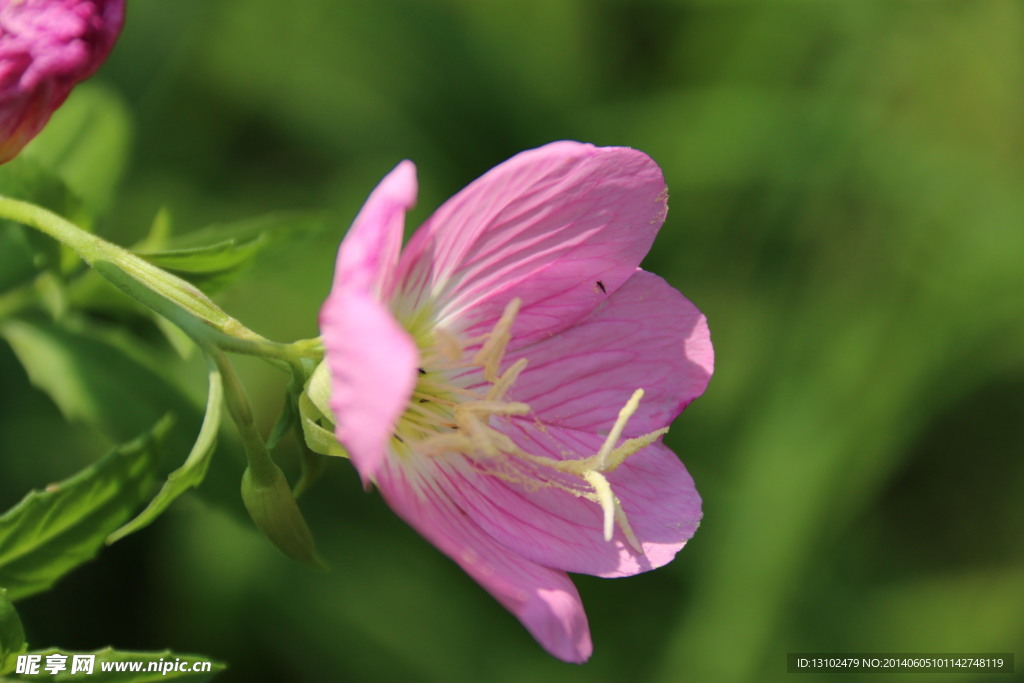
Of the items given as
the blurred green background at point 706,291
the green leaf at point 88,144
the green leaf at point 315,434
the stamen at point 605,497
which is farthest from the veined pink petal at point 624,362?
the blurred green background at point 706,291

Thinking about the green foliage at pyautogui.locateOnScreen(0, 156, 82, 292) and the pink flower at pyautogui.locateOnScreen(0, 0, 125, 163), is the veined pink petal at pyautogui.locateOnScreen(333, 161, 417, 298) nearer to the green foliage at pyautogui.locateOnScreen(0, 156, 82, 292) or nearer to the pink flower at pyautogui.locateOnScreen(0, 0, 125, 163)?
the pink flower at pyautogui.locateOnScreen(0, 0, 125, 163)

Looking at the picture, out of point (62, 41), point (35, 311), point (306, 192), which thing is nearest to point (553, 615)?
point (62, 41)

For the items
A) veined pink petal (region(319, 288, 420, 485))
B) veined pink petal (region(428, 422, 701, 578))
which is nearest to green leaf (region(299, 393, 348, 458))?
veined pink petal (region(319, 288, 420, 485))

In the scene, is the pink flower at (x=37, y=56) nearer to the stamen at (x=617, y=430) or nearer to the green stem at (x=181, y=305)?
the green stem at (x=181, y=305)

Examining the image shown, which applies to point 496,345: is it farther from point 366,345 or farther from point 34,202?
point 34,202

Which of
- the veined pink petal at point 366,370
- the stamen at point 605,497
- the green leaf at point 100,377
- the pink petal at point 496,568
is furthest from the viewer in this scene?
the green leaf at point 100,377
